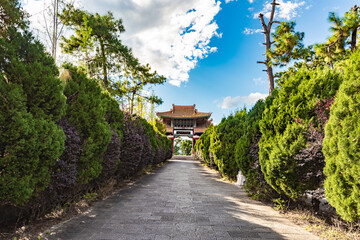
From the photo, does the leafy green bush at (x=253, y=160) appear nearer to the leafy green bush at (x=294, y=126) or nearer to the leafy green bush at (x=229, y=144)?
the leafy green bush at (x=294, y=126)

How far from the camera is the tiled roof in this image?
122 feet

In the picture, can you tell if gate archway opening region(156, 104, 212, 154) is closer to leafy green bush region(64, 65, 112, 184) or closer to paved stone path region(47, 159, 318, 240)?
paved stone path region(47, 159, 318, 240)

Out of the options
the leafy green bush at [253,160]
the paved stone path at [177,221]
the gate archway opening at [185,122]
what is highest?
the gate archway opening at [185,122]

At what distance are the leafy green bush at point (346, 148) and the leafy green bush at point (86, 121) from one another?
158 inches

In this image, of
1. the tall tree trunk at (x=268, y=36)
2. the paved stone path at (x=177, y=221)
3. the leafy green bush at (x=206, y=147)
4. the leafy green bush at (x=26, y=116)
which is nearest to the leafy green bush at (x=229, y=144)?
the paved stone path at (x=177, y=221)

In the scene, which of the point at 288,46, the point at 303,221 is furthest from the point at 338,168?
the point at 288,46

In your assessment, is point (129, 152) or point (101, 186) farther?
point (129, 152)

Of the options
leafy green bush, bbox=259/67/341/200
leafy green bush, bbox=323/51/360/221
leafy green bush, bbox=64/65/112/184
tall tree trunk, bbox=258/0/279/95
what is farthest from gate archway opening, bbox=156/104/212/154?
leafy green bush, bbox=323/51/360/221

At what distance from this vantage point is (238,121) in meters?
8.51

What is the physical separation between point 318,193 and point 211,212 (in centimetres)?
191

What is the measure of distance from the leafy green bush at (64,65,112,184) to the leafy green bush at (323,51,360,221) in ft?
13.2

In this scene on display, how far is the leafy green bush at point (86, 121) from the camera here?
3777 millimetres

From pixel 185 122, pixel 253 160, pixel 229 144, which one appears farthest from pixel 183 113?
pixel 253 160

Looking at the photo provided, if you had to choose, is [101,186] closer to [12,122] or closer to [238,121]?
[12,122]
